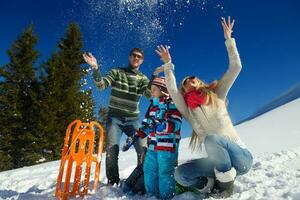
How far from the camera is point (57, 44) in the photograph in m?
25.1

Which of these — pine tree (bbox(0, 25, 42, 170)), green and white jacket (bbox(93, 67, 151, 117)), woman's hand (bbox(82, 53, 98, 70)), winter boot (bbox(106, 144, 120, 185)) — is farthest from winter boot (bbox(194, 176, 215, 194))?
pine tree (bbox(0, 25, 42, 170))

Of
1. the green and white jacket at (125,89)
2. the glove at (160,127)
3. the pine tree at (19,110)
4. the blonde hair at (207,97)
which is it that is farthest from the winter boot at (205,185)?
the pine tree at (19,110)

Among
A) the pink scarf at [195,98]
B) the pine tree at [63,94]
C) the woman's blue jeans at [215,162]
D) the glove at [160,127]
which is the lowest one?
the woman's blue jeans at [215,162]

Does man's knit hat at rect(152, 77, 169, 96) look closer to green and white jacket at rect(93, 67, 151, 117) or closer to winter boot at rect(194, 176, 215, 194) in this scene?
green and white jacket at rect(93, 67, 151, 117)

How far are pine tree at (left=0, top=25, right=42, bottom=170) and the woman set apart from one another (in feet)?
55.9

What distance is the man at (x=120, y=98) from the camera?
5824 millimetres

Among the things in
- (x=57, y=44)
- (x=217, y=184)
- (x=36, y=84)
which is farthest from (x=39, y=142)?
(x=217, y=184)

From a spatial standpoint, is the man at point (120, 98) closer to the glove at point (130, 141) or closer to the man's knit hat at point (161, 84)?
the glove at point (130, 141)

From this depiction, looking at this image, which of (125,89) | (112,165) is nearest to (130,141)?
(112,165)

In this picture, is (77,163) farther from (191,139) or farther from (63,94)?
(63,94)

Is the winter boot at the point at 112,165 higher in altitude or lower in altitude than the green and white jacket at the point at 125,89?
lower

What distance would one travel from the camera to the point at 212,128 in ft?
13.9

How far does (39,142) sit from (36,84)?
3.63 metres

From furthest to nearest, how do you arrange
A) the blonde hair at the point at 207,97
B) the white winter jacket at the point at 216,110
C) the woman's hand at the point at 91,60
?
1. the woman's hand at the point at 91,60
2. the blonde hair at the point at 207,97
3. the white winter jacket at the point at 216,110
